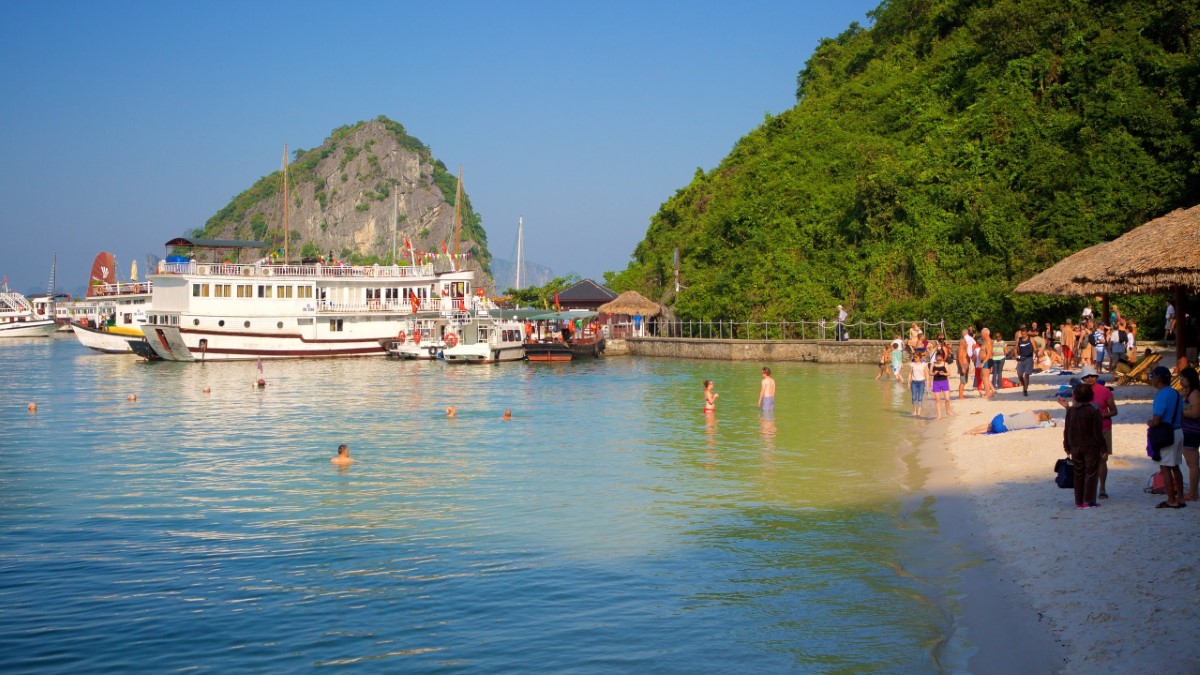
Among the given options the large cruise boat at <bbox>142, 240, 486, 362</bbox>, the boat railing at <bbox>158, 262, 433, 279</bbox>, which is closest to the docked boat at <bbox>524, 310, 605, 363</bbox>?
the large cruise boat at <bbox>142, 240, 486, 362</bbox>

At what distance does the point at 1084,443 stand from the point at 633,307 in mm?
48239

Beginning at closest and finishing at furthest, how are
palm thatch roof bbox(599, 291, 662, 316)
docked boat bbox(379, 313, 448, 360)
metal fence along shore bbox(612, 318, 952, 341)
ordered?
metal fence along shore bbox(612, 318, 952, 341)
docked boat bbox(379, 313, 448, 360)
palm thatch roof bbox(599, 291, 662, 316)

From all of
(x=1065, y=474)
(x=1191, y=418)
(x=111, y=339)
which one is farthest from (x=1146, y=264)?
(x=111, y=339)

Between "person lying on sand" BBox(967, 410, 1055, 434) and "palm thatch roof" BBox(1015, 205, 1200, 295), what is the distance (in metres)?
2.98

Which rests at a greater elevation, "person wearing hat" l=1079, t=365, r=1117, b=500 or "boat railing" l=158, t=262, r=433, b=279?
"boat railing" l=158, t=262, r=433, b=279

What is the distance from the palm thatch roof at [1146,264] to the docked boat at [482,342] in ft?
110

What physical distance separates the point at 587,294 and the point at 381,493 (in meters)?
62.3

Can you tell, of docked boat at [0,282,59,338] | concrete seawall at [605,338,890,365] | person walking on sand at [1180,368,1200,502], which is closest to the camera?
person walking on sand at [1180,368,1200,502]

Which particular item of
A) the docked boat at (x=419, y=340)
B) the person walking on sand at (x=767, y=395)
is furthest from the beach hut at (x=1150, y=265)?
the docked boat at (x=419, y=340)

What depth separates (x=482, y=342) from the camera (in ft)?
173

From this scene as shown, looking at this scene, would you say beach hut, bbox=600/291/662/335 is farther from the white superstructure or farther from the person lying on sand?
the person lying on sand

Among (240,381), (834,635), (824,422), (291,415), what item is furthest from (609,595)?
(240,381)

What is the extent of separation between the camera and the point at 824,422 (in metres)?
23.9

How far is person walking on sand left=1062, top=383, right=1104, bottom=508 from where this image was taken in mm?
10875
